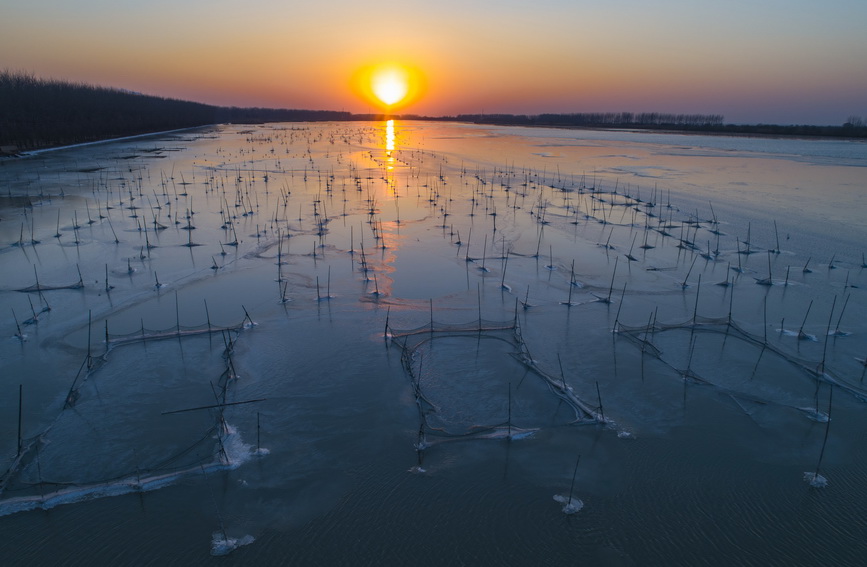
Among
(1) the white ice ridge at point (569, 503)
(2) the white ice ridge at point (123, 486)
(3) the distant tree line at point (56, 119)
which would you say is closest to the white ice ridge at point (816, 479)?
(1) the white ice ridge at point (569, 503)

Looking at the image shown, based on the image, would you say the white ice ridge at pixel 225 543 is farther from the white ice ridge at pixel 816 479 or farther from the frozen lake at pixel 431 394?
the white ice ridge at pixel 816 479

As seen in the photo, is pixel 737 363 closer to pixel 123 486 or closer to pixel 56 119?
pixel 123 486

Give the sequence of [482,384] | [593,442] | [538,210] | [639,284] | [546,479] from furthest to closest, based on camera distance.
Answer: [538,210] < [639,284] < [482,384] < [593,442] < [546,479]

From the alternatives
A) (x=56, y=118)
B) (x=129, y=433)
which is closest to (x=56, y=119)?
(x=56, y=118)

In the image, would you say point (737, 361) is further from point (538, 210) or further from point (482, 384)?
point (538, 210)

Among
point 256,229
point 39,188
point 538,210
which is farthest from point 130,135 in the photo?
point 538,210

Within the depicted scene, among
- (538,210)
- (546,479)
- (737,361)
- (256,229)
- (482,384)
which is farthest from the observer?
(538,210)
